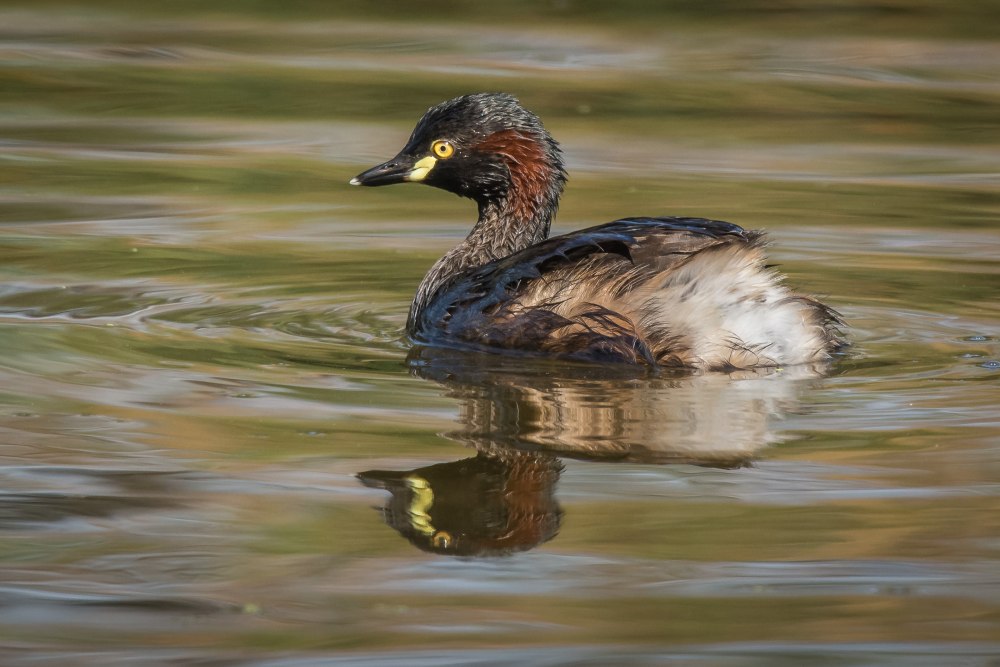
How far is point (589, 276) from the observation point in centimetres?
586

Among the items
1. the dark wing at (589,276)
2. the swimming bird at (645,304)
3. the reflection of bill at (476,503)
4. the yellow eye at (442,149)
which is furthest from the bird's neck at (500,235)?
the reflection of bill at (476,503)

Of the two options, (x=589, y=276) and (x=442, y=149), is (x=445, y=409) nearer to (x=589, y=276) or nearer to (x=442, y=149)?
(x=589, y=276)

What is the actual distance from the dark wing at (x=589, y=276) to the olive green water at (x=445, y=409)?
13 cm

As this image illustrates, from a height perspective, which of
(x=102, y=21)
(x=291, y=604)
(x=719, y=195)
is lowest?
(x=291, y=604)

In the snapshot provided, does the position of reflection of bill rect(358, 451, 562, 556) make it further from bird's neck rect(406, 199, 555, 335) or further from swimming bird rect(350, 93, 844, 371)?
bird's neck rect(406, 199, 555, 335)

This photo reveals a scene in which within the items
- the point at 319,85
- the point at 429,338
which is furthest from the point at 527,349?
the point at 319,85

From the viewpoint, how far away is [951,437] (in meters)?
4.91

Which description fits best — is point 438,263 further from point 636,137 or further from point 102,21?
point 102,21

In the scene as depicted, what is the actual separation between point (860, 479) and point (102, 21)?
9963 mm

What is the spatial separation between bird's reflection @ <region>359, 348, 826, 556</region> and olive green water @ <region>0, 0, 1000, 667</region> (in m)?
0.02

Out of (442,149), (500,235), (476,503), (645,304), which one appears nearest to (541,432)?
(476,503)

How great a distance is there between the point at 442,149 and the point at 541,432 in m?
2.30

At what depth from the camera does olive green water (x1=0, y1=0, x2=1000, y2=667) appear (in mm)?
3635

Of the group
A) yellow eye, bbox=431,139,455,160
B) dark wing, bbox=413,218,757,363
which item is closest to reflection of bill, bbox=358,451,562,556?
dark wing, bbox=413,218,757,363
